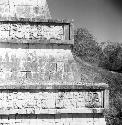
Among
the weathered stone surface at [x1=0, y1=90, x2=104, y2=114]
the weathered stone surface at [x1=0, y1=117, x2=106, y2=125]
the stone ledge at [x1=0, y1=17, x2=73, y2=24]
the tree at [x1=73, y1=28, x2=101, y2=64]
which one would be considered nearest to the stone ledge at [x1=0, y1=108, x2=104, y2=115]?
the weathered stone surface at [x1=0, y1=90, x2=104, y2=114]

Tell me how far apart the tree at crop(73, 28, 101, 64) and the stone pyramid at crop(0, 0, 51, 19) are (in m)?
24.5

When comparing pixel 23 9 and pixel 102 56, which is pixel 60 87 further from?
pixel 102 56

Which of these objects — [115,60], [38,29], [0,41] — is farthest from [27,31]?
[115,60]

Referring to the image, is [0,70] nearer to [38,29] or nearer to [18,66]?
[18,66]

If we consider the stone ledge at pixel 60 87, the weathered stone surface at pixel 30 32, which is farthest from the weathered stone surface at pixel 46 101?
the weathered stone surface at pixel 30 32

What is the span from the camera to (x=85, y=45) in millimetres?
33531

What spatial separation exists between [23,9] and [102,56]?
2962 cm

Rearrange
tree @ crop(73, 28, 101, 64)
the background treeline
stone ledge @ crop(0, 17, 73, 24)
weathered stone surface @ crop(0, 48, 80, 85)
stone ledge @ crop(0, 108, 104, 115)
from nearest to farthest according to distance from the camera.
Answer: stone ledge @ crop(0, 108, 104, 115), weathered stone surface @ crop(0, 48, 80, 85), stone ledge @ crop(0, 17, 73, 24), the background treeline, tree @ crop(73, 28, 101, 64)

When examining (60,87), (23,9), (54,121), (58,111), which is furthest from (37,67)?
(23,9)

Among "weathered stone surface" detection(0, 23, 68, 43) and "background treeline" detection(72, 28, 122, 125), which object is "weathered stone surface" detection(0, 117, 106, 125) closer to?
"weathered stone surface" detection(0, 23, 68, 43)

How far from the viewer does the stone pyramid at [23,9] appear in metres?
8.08

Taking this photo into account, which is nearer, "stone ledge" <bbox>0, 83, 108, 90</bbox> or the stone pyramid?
"stone ledge" <bbox>0, 83, 108, 90</bbox>

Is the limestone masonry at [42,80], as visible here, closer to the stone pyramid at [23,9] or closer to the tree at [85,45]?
the stone pyramid at [23,9]

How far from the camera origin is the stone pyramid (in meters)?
8.08
